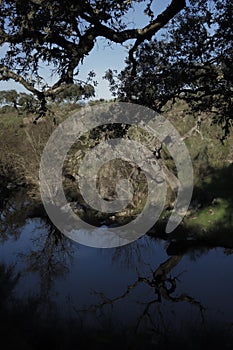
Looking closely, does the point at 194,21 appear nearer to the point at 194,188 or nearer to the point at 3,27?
the point at 3,27

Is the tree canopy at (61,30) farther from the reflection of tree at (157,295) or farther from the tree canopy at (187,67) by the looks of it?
the reflection of tree at (157,295)

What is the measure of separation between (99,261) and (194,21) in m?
11.6

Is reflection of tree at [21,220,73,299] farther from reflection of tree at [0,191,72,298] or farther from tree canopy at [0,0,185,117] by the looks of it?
tree canopy at [0,0,185,117]

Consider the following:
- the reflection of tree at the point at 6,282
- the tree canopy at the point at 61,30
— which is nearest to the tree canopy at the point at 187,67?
the tree canopy at the point at 61,30

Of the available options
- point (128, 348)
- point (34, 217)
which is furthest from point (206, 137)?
point (128, 348)

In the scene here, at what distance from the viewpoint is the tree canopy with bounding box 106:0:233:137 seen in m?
12.0

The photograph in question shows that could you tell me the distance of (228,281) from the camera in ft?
46.9

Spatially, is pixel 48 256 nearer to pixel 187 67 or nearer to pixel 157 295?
pixel 157 295

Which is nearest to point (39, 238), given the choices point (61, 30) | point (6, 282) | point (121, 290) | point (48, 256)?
point (48, 256)

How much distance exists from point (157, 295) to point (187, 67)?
8.06 metres

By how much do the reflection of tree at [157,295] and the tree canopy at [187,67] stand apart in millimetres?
6211

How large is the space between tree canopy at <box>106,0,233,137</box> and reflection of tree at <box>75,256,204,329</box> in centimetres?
621

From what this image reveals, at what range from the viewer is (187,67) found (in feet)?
40.7

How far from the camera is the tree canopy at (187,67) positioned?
39.4ft
